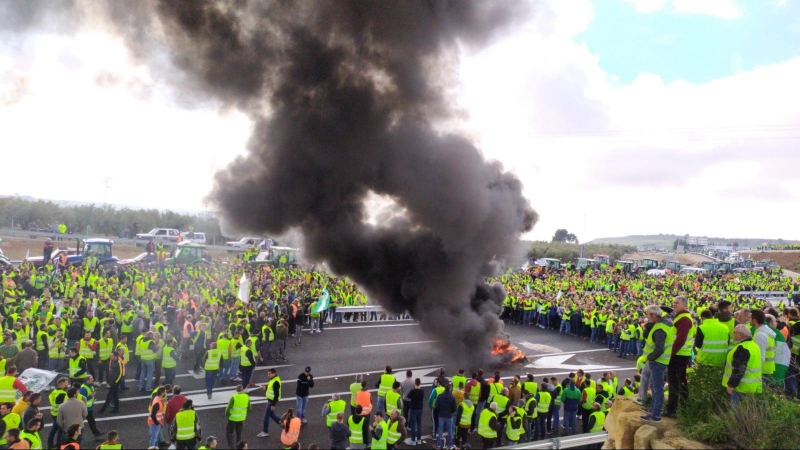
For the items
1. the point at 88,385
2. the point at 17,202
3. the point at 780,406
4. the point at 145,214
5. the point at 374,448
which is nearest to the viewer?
the point at 780,406

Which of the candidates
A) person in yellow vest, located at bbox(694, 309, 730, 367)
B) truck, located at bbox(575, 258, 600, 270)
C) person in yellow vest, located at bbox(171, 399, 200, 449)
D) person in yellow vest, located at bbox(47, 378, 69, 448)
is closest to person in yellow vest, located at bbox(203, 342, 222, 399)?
person in yellow vest, located at bbox(47, 378, 69, 448)

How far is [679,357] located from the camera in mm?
5953

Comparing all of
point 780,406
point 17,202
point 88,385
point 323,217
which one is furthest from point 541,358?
point 17,202

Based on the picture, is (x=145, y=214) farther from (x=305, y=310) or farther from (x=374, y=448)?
(x=374, y=448)

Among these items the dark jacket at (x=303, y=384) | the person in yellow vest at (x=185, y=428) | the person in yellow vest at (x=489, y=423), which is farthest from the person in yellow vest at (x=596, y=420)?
the person in yellow vest at (x=185, y=428)

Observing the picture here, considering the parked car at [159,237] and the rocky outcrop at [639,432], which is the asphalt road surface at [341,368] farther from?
the parked car at [159,237]

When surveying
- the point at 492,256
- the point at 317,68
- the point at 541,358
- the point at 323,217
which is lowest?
the point at 541,358

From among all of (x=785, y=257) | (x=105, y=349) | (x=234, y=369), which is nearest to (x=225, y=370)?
(x=234, y=369)

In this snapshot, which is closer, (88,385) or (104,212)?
(88,385)

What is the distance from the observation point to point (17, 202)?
50562mm

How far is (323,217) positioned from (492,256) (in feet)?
19.4

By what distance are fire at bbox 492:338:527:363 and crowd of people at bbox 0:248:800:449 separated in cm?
133

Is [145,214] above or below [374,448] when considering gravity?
above

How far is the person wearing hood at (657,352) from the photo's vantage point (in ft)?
19.1
